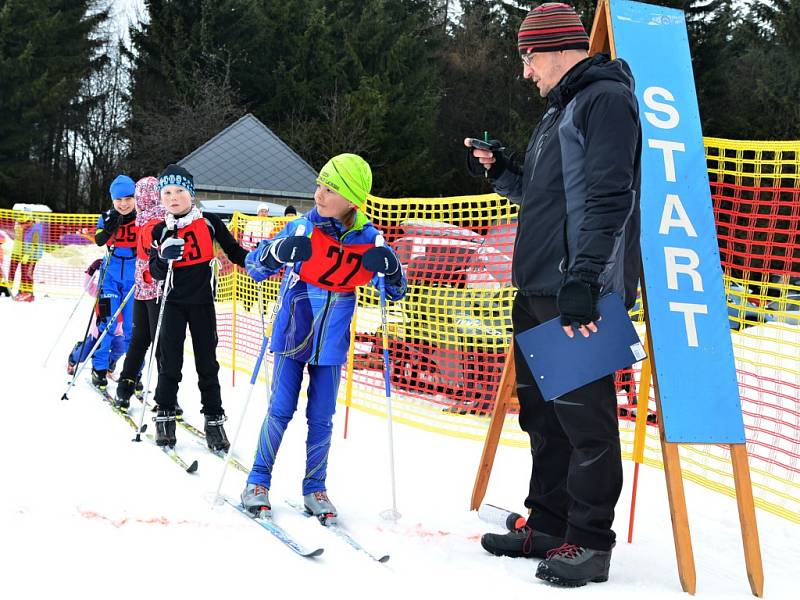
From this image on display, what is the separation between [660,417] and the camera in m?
3.14

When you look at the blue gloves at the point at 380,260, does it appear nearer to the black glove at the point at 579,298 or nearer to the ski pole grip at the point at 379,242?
the ski pole grip at the point at 379,242

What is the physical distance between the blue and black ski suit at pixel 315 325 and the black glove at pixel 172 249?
4.04 feet

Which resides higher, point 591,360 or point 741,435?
point 591,360

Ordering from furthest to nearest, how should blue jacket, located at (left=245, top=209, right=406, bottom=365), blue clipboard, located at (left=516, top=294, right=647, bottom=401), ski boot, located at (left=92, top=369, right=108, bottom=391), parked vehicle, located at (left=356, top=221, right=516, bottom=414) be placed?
ski boot, located at (left=92, top=369, right=108, bottom=391)
parked vehicle, located at (left=356, top=221, right=516, bottom=414)
blue jacket, located at (left=245, top=209, right=406, bottom=365)
blue clipboard, located at (left=516, top=294, right=647, bottom=401)

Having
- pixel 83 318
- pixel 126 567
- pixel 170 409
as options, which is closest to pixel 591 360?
pixel 126 567

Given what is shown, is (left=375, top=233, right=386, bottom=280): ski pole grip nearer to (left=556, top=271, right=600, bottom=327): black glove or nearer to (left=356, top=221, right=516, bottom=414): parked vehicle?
(left=556, top=271, right=600, bottom=327): black glove

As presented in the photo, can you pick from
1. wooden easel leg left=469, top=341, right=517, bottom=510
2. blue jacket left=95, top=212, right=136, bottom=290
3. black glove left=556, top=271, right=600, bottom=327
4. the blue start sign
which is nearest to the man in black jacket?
black glove left=556, top=271, right=600, bottom=327

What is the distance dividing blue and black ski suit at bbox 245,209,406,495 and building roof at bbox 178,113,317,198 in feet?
77.0

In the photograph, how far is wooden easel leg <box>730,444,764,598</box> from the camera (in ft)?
9.89

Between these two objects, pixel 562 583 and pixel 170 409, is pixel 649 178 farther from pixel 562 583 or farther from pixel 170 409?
pixel 170 409

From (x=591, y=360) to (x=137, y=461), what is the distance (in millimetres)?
2907

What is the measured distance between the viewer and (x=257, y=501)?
369cm

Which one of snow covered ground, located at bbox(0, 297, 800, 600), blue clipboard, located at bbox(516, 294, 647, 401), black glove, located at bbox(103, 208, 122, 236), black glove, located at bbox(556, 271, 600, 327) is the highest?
black glove, located at bbox(103, 208, 122, 236)

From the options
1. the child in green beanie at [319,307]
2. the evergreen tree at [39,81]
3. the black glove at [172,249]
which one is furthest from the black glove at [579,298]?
the evergreen tree at [39,81]
